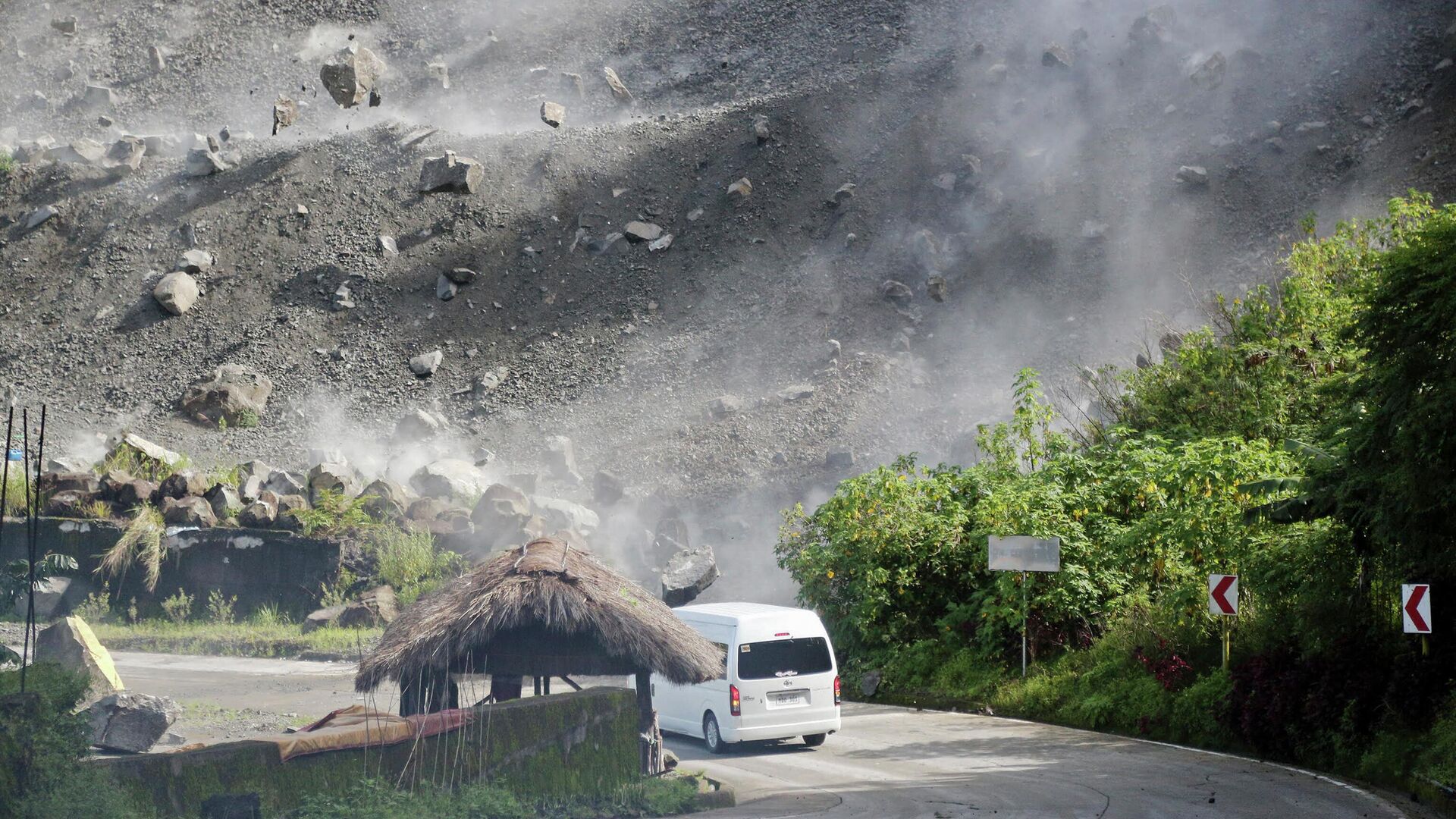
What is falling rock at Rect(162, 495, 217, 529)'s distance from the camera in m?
31.6

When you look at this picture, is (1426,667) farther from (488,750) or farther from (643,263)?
(643,263)

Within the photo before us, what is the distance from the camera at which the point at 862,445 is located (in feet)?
119

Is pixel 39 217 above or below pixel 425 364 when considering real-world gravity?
above

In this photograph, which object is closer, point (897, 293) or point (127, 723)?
point (127, 723)

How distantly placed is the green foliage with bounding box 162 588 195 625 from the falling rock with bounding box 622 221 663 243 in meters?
21.4

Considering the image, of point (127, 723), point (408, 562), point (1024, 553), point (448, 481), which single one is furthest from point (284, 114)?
point (127, 723)

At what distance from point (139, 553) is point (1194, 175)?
111 ft

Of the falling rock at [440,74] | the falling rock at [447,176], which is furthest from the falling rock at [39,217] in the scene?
the falling rock at [440,74]

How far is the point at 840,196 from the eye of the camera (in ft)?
155

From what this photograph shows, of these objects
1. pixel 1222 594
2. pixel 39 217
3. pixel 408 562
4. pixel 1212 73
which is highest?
pixel 1212 73

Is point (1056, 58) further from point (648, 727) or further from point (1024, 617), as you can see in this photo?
point (648, 727)

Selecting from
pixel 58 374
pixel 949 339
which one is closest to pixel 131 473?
pixel 58 374

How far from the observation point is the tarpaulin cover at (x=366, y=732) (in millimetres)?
10797

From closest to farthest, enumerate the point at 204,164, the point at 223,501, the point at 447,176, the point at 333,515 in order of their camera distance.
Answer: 1. the point at 333,515
2. the point at 223,501
3. the point at 447,176
4. the point at 204,164
